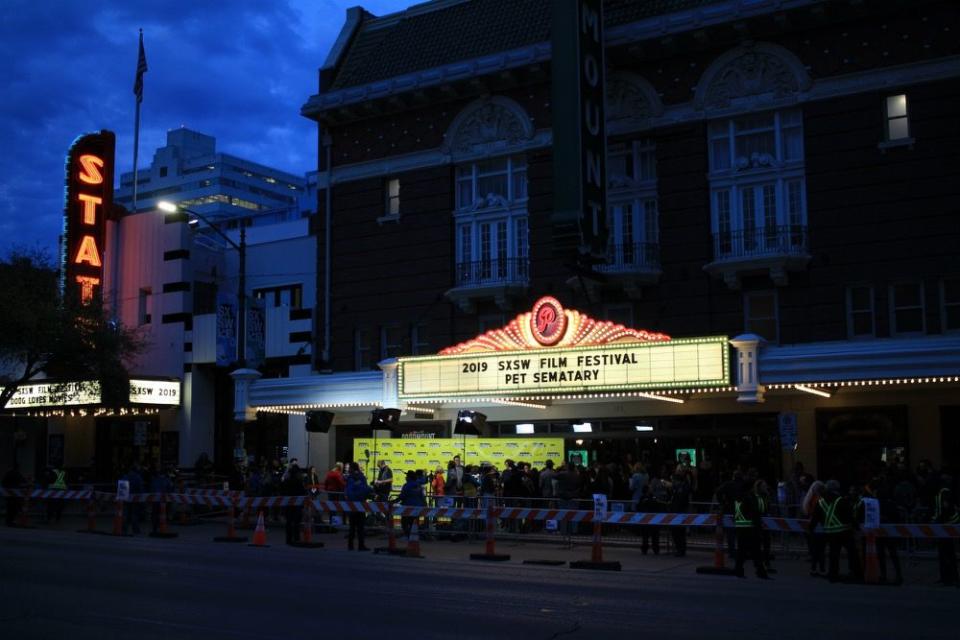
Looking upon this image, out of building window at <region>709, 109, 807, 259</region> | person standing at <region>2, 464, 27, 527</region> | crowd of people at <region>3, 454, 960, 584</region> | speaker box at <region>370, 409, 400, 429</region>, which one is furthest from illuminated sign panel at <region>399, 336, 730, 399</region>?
person standing at <region>2, 464, 27, 527</region>

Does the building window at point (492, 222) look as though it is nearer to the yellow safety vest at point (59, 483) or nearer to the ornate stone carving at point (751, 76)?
the ornate stone carving at point (751, 76)

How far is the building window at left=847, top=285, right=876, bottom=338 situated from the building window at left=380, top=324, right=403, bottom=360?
14594 millimetres

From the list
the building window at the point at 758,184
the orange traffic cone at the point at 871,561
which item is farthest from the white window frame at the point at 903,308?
the orange traffic cone at the point at 871,561

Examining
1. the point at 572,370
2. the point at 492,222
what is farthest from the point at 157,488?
the point at 492,222

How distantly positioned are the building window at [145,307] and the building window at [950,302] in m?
30.4

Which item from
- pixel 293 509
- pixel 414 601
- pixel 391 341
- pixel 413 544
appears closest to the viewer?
pixel 414 601

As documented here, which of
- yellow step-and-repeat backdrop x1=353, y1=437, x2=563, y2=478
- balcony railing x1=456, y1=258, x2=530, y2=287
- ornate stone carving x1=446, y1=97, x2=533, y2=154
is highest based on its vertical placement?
ornate stone carving x1=446, y1=97, x2=533, y2=154

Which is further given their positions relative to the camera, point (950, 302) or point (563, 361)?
point (563, 361)

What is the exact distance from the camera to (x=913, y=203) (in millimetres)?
28969

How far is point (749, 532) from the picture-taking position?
19.5 meters

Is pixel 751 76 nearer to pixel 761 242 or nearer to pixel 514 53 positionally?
pixel 761 242

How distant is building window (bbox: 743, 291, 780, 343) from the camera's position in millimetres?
30688

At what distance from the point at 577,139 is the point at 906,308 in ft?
32.2

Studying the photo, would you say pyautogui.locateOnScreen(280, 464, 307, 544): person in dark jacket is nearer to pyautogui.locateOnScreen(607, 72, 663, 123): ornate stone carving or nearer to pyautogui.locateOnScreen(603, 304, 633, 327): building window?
pyautogui.locateOnScreen(603, 304, 633, 327): building window
